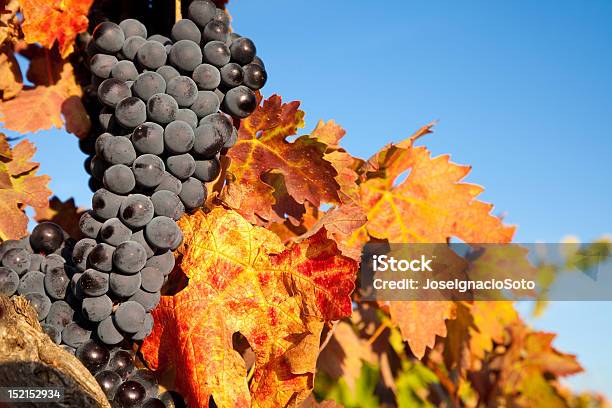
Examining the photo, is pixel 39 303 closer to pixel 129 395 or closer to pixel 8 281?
pixel 8 281

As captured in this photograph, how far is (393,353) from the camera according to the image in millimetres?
2199

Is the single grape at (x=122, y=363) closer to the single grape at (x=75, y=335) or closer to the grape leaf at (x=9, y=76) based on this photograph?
the single grape at (x=75, y=335)

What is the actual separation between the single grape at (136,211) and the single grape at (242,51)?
0.99 ft

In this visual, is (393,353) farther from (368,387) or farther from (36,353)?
(36,353)

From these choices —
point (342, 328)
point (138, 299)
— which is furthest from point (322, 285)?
point (342, 328)

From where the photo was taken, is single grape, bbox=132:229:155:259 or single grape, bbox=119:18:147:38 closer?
single grape, bbox=132:229:155:259

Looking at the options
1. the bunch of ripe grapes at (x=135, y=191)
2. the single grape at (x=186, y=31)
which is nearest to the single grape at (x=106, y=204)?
the bunch of ripe grapes at (x=135, y=191)

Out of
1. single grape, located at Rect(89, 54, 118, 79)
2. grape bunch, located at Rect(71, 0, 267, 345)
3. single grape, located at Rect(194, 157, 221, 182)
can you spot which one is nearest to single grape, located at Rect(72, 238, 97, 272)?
grape bunch, located at Rect(71, 0, 267, 345)

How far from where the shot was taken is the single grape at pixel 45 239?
3.62 feet

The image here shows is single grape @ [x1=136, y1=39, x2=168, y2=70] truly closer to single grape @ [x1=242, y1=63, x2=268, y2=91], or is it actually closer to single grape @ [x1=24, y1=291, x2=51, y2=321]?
single grape @ [x1=242, y1=63, x2=268, y2=91]

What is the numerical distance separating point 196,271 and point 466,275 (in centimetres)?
72

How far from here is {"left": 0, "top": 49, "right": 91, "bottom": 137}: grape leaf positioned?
1310 millimetres

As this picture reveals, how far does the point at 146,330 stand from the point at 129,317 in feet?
0.16

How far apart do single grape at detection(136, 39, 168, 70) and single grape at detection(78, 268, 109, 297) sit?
37 centimetres
